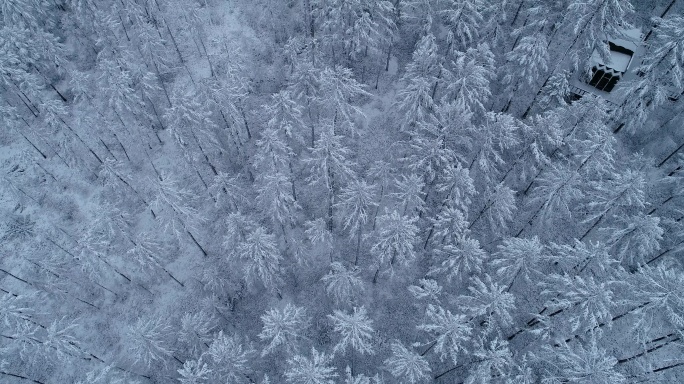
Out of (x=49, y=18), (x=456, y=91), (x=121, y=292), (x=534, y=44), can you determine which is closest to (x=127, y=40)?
(x=49, y=18)

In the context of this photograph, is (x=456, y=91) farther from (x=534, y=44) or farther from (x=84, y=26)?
(x=84, y=26)

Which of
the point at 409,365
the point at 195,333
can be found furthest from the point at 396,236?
the point at 195,333

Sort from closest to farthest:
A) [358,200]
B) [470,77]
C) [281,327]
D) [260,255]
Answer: [281,327], [260,255], [358,200], [470,77]

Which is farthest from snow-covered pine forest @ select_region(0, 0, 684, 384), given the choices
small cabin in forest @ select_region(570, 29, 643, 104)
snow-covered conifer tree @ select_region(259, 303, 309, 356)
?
small cabin in forest @ select_region(570, 29, 643, 104)

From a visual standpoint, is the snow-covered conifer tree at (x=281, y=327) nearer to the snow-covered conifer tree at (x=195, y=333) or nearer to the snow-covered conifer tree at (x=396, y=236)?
the snow-covered conifer tree at (x=195, y=333)

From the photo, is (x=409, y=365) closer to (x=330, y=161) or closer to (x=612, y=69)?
(x=330, y=161)

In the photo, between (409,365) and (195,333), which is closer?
(409,365)

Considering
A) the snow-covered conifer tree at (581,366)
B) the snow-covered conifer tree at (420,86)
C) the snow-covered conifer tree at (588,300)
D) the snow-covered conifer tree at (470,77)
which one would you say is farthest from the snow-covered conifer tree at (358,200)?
the snow-covered conifer tree at (581,366)
